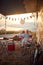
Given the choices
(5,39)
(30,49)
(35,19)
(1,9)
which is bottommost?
(30,49)

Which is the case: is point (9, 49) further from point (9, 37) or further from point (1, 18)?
point (1, 18)

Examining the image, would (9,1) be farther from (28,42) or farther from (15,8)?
(28,42)

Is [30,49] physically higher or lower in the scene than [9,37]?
lower

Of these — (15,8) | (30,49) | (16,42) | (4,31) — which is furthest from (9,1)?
(30,49)

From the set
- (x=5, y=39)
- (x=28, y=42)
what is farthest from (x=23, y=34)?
(x=5, y=39)

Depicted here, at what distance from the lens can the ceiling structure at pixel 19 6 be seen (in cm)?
236

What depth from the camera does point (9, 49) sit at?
2.33 metres

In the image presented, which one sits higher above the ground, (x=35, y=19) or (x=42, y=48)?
(x=35, y=19)

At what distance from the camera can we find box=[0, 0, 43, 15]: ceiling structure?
7.73ft

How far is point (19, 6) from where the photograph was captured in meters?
2.42

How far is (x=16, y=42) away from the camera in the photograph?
92.2 inches

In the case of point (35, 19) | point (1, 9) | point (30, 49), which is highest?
point (1, 9)

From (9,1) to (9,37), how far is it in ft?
1.94

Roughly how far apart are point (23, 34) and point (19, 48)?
0.78 feet
